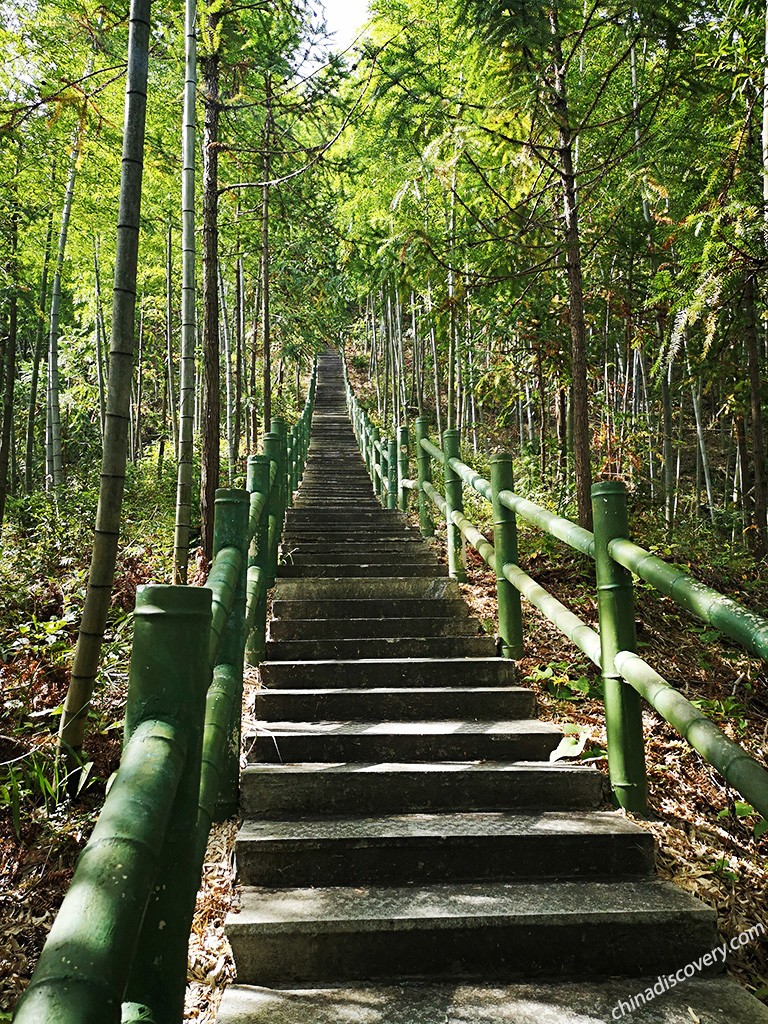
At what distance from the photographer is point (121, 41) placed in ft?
17.3

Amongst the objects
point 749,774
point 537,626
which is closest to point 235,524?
point 749,774

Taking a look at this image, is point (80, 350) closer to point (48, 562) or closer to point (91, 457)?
point (91, 457)

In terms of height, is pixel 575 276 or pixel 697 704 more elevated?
pixel 575 276

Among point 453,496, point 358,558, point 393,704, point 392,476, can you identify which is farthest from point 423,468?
point 393,704

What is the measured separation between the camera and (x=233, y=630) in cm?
186

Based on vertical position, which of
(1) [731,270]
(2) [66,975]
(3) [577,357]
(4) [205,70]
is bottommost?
(2) [66,975]

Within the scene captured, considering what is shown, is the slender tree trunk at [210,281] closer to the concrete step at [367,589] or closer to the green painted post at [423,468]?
the green painted post at [423,468]

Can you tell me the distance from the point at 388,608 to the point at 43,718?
1.85 meters

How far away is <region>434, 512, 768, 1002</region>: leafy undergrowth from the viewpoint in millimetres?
2104

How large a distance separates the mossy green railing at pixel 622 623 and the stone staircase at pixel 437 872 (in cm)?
23

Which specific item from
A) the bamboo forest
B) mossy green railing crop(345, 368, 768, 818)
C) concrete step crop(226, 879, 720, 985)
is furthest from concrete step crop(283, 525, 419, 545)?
concrete step crop(226, 879, 720, 985)

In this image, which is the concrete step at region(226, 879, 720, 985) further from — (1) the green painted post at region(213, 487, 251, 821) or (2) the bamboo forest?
(1) the green painted post at region(213, 487, 251, 821)

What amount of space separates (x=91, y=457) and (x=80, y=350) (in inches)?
106

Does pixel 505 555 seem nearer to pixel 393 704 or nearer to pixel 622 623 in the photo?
pixel 393 704
